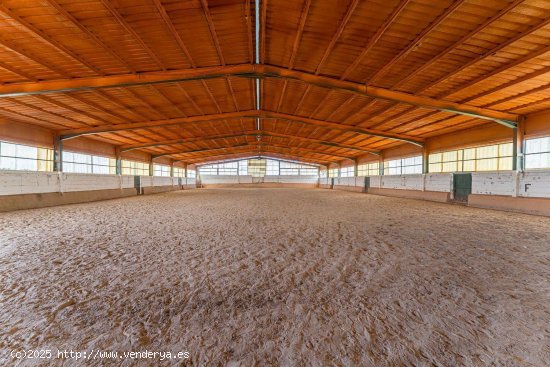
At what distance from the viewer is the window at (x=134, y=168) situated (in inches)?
884

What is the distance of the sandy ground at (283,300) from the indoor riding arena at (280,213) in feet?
0.08

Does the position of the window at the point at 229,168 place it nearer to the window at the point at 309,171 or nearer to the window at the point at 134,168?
the window at the point at 309,171

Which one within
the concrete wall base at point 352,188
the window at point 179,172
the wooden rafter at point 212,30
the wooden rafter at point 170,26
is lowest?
the concrete wall base at point 352,188

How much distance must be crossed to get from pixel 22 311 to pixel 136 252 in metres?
1.89

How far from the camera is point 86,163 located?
17953 mm

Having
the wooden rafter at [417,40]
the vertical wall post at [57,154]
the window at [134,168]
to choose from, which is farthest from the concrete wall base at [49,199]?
the wooden rafter at [417,40]

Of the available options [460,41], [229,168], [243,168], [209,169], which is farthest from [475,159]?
[209,169]

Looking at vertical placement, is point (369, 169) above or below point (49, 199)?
above

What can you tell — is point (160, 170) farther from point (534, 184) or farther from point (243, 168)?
point (534, 184)

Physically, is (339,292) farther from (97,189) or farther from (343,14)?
(97,189)

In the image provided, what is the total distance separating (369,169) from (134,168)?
27.4 m

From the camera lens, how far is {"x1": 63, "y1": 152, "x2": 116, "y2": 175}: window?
16.4 m

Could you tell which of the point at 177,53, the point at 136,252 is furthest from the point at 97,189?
the point at 136,252

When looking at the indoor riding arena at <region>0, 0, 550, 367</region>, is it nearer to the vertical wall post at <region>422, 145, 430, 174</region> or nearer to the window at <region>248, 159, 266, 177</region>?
the vertical wall post at <region>422, 145, 430, 174</region>
